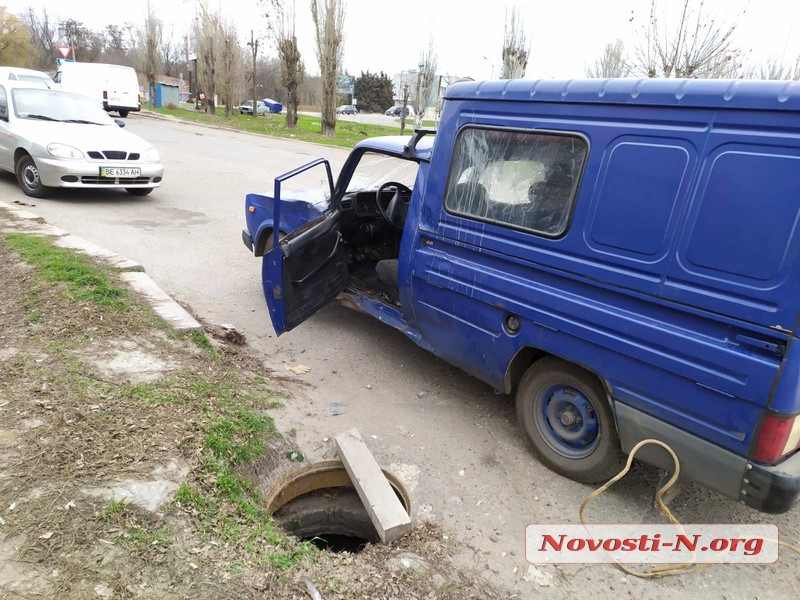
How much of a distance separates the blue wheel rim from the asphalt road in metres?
0.20

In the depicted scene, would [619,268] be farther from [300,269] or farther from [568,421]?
[300,269]

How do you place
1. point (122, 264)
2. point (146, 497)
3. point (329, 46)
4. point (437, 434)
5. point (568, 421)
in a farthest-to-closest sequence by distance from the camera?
point (329, 46)
point (122, 264)
point (437, 434)
point (568, 421)
point (146, 497)

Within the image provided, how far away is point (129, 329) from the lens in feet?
14.2

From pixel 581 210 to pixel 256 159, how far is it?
1426 centimetres

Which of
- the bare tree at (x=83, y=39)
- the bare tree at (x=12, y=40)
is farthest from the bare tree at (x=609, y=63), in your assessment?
the bare tree at (x=83, y=39)

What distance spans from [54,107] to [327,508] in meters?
9.12

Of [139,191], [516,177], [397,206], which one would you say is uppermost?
[516,177]

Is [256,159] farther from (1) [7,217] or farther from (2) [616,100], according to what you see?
(2) [616,100]

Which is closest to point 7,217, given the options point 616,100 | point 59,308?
point 59,308

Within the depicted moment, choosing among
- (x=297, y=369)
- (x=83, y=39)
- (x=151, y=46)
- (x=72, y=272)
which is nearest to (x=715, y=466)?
Answer: (x=297, y=369)

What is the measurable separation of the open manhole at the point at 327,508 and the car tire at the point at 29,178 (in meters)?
7.76

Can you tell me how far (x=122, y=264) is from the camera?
5871 millimetres

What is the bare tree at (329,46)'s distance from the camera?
24.5m

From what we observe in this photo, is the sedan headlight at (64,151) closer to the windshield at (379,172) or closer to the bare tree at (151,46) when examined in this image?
the windshield at (379,172)
